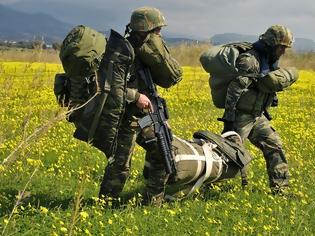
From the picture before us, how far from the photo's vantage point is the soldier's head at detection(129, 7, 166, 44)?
5.76 metres

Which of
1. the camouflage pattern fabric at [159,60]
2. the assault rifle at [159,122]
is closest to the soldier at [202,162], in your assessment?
the assault rifle at [159,122]

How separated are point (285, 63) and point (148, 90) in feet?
118

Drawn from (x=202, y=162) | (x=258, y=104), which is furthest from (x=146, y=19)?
(x=258, y=104)

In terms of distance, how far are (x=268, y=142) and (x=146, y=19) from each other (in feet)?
9.32

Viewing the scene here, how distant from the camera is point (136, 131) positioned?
239 inches

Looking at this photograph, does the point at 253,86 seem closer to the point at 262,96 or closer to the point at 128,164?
the point at 262,96

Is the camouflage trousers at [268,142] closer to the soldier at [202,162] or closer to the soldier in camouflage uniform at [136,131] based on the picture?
the soldier at [202,162]

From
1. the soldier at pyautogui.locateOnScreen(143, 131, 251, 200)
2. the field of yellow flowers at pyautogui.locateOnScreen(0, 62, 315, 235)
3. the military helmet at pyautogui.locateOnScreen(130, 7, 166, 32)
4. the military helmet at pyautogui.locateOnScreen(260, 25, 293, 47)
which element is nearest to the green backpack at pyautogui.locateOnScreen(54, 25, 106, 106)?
the field of yellow flowers at pyautogui.locateOnScreen(0, 62, 315, 235)

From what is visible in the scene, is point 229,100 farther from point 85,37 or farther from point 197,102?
point 197,102

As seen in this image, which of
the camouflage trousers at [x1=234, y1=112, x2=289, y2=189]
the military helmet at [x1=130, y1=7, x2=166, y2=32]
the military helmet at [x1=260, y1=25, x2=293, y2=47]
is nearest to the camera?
the military helmet at [x1=130, y1=7, x2=166, y2=32]

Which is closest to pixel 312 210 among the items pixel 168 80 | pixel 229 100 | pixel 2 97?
pixel 229 100

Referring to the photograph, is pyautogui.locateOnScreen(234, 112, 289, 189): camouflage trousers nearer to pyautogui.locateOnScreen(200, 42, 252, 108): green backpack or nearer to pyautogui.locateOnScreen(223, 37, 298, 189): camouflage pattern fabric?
pyautogui.locateOnScreen(223, 37, 298, 189): camouflage pattern fabric

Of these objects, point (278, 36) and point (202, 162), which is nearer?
point (202, 162)

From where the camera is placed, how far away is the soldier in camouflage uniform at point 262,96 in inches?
279
